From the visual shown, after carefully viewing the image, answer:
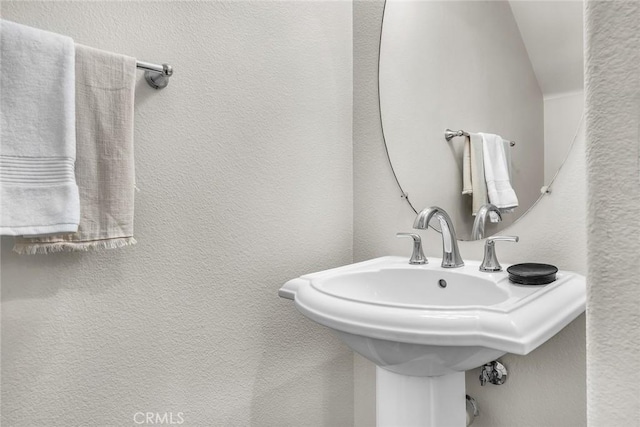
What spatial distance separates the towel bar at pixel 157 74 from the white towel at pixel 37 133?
0.60 feet

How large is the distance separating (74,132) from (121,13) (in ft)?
1.13

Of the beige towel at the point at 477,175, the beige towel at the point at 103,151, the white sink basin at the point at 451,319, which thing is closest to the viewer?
the white sink basin at the point at 451,319

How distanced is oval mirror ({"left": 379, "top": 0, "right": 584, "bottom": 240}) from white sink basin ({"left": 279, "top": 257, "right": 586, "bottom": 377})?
25 centimetres

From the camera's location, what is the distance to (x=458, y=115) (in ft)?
4.25

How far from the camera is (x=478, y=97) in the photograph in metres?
1.26

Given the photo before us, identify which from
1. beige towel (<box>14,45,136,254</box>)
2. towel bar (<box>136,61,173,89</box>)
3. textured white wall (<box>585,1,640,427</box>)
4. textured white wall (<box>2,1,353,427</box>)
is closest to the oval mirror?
textured white wall (<box>2,1,353,427</box>)

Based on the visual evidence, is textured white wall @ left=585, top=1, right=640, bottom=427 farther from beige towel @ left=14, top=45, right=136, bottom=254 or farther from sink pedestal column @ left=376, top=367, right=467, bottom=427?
beige towel @ left=14, top=45, right=136, bottom=254

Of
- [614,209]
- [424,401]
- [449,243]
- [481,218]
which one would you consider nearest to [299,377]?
[424,401]

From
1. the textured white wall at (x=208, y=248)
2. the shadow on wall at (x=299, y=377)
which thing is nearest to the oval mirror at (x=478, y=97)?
the textured white wall at (x=208, y=248)

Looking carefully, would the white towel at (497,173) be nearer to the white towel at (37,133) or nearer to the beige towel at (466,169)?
the beige towel at (466,169)

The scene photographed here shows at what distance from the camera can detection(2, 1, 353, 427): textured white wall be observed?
91 cm

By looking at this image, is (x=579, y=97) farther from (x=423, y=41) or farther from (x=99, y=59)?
(x=99, y=59)

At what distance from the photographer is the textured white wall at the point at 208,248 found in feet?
2.97

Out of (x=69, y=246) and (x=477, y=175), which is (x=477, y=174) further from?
(x=69, y=246)
